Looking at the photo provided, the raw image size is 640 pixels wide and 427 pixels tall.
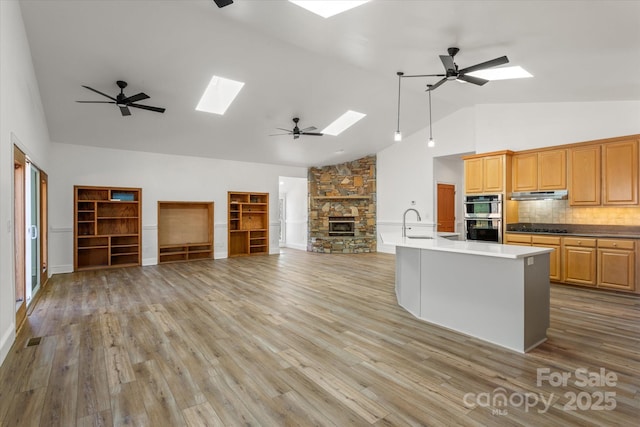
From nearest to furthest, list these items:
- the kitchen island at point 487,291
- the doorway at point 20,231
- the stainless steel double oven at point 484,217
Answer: the kitchen island at point 487,291 → the doorway at point 20,231 → the stainless steel double oven at point 484,217

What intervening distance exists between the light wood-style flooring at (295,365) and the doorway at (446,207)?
151 inches

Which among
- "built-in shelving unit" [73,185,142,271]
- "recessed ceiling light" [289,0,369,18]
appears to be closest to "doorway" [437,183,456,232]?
"recessed ceiling light" [289,0,369,18]

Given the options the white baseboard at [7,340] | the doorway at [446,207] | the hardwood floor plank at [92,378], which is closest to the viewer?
the hardwood floor plank at [92,378]

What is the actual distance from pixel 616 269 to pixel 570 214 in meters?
1.18

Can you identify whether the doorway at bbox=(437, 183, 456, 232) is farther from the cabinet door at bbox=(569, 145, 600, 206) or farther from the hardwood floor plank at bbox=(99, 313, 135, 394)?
the hardwood floor plank at bbox=(99, 313, 135, 394)

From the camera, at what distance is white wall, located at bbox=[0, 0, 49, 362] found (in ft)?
9.41

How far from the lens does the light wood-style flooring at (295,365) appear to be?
197cm

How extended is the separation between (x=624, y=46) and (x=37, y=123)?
775cm

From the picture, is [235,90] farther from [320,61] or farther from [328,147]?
[328,147]

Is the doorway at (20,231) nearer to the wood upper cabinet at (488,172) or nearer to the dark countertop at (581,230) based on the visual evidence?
the wood upper cabinet at (488,172)

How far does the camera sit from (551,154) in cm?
561

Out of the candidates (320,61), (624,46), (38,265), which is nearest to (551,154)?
(624,46)

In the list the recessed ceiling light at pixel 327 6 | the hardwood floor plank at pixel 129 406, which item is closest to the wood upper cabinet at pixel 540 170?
the recessed ceiling light at pixel 327 6

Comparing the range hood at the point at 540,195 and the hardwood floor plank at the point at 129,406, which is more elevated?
the range hood at the point at 540,195
